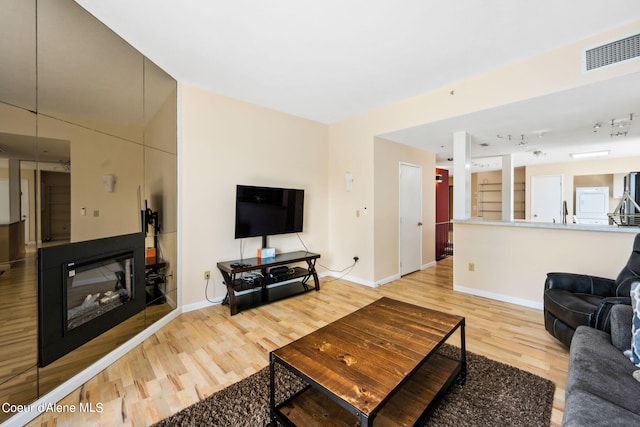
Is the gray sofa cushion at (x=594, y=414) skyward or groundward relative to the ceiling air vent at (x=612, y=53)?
groundward

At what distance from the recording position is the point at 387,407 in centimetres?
148

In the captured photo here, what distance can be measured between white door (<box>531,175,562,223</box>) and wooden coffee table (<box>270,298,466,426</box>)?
726 cm

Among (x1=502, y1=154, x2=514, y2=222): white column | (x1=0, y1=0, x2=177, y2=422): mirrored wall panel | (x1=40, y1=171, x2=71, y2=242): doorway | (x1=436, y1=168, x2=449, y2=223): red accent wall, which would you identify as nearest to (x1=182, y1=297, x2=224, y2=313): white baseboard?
(x1=0, y1=0, x2=177, y2=422): mirrored wall panel

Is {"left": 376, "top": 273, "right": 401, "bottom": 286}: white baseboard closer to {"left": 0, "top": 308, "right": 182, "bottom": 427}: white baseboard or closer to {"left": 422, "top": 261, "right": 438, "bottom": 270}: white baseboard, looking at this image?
{"left": 422, "top": 261, "right": 438, "bottom": 270}: white baseboard

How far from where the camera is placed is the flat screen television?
3.34m

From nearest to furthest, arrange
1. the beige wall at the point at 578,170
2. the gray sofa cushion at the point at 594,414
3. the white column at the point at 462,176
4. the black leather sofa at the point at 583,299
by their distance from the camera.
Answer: the gray sofa cushion at the point at 594,414, the black leather sofa at the point at 583,299, the white column at the point at 462,176, the beige wall at the point at 578,170

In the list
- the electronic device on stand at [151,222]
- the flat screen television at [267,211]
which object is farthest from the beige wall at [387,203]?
the electronic device on stand at [151,222]

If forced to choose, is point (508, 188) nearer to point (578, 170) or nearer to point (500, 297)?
point (578, 170)

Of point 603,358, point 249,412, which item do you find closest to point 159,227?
point 249,412

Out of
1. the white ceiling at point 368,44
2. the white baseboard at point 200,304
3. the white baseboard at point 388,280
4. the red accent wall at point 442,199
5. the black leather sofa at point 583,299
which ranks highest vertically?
the white ceiling at point 368,44

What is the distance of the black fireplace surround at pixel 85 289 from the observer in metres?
1.70

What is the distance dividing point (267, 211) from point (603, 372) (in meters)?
3.26

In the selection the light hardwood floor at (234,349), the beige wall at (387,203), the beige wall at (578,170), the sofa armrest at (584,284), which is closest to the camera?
the light hardwood floor at (234,349)

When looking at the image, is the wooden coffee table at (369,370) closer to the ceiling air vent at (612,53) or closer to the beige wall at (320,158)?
the beige wall at (320,158)
